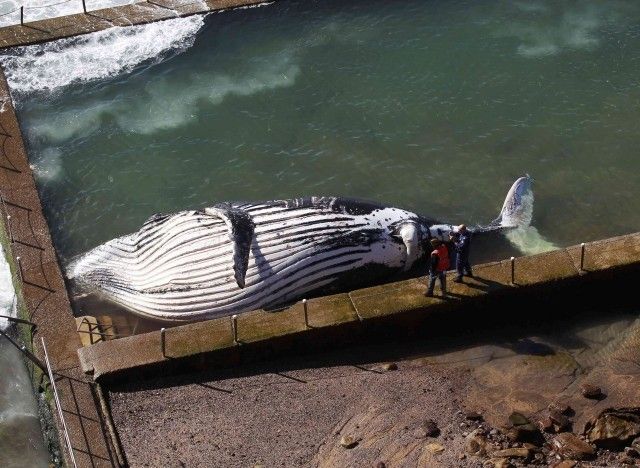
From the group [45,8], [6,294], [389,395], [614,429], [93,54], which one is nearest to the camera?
[614,429]

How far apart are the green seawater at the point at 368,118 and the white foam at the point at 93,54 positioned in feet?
0.79

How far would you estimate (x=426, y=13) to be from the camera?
82.3 ft

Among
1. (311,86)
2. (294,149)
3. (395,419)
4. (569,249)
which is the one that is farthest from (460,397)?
(311,86)

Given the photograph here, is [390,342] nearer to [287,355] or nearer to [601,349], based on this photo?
[287,355]

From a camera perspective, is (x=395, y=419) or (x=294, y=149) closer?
(x=395, y=419)

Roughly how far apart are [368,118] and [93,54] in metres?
7.83

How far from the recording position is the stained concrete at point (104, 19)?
77.7ft

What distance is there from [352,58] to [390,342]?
10496mm

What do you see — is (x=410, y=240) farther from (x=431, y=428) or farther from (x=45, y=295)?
(x=45, y=295)

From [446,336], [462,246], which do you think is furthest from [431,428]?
[462,246]

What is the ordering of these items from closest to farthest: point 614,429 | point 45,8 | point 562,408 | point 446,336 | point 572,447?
1. point 572,447
2. point 614,429
3. point 562,408
4. point 446,336
5. point 45,8

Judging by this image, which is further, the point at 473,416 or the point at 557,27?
the point at 557,27

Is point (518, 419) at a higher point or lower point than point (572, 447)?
higher

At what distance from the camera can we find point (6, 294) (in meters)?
17.4
